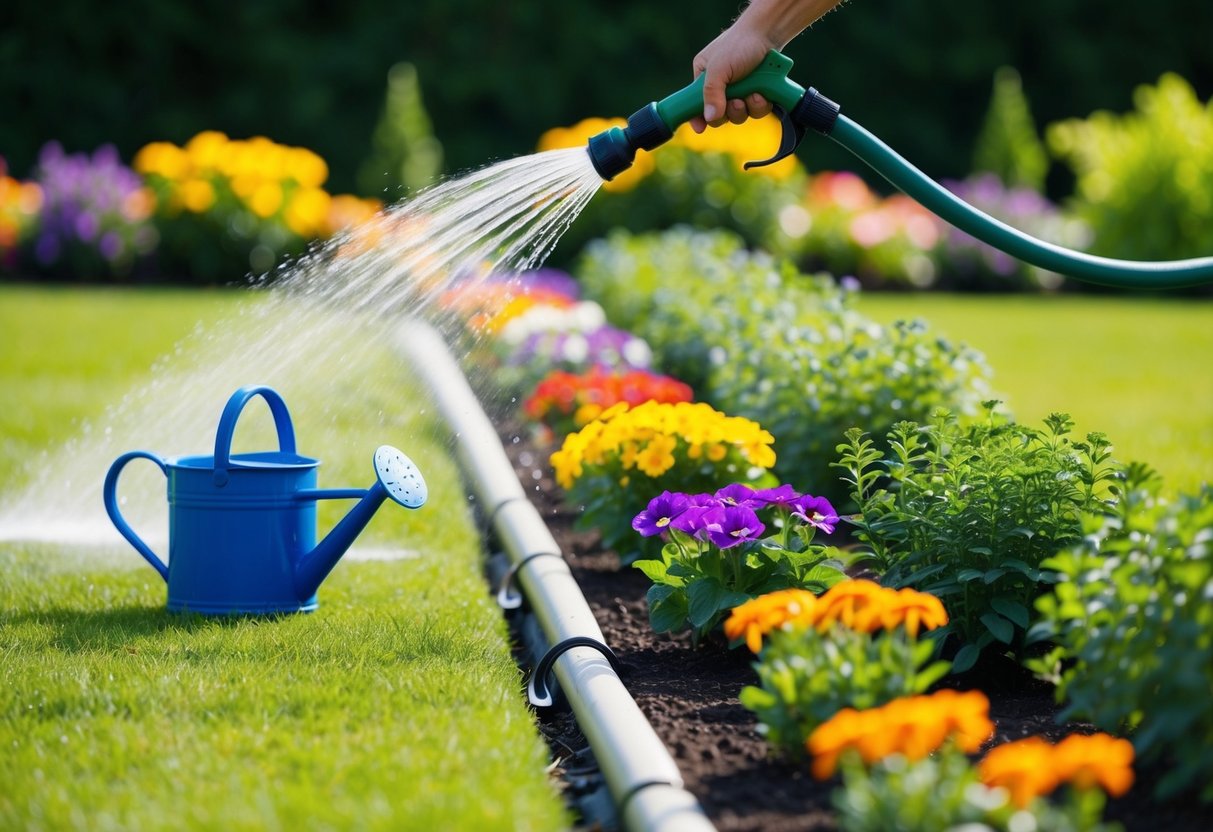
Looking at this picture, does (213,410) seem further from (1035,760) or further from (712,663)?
(1035,760)


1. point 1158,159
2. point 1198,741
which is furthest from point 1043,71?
point 1198,741

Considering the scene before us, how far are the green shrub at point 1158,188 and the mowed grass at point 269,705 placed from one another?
900cm

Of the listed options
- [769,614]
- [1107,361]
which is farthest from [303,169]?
[769,614]

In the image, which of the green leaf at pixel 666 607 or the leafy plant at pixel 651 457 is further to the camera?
the leafy plant at pixel 651 457

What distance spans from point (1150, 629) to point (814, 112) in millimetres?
1204

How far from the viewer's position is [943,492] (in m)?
2.67

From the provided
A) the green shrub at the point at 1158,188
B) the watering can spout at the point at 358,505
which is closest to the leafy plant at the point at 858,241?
the green shrub at the point at 1158,188

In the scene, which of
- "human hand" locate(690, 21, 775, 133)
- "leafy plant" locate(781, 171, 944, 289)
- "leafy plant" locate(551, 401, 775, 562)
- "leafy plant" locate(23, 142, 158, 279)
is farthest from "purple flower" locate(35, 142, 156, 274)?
"human hand" locate(690, 21, 775, 133)

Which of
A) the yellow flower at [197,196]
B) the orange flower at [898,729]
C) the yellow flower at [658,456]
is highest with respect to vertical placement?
the yellow flower at [197,196]

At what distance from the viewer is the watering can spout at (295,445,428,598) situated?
2.93 metres

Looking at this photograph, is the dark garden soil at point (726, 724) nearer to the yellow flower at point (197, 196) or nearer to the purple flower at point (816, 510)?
the purple flower at point (816, 510)

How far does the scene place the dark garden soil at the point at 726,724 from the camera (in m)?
1.96

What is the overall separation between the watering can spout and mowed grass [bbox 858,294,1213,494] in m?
1.50

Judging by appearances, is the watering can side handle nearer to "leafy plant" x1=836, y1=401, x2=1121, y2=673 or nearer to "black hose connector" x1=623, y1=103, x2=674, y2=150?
"black hose connector" x1=623, y1=103, x2=674, y2=150
